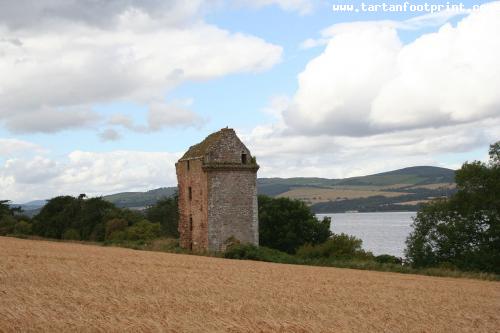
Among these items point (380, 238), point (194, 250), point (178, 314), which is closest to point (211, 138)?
point (194, 250)

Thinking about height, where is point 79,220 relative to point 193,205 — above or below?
below

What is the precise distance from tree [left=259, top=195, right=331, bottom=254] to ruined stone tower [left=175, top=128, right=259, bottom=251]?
1677cm

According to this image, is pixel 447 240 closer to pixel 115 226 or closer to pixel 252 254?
pixel 252 254

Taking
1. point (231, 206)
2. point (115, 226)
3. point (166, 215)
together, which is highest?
point (231, 206)

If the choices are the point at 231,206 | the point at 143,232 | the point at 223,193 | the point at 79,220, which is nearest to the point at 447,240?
the point at 231,206

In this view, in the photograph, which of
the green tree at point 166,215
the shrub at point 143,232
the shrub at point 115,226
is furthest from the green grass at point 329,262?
the green tree at point 166,215

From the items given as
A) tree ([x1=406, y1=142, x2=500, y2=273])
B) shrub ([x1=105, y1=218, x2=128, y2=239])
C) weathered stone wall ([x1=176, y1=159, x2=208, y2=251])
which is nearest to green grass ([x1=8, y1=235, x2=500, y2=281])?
weathered stone wall ([x1=176, y1=159, x2=208, y2=251])

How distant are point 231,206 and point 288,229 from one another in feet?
60.9

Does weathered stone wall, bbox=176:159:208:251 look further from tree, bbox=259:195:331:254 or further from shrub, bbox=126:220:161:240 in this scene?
tree, bbox=259:195:331:254

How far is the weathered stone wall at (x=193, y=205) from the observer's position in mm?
38719

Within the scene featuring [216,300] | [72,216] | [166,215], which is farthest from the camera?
[166,215]

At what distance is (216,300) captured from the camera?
1736 cm

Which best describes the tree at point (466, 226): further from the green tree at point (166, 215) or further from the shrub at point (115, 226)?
the green tree at point (166, 215)

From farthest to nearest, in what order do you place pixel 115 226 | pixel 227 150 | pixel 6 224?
pixel 6 224, pixel 115 226, pixel 227 150
